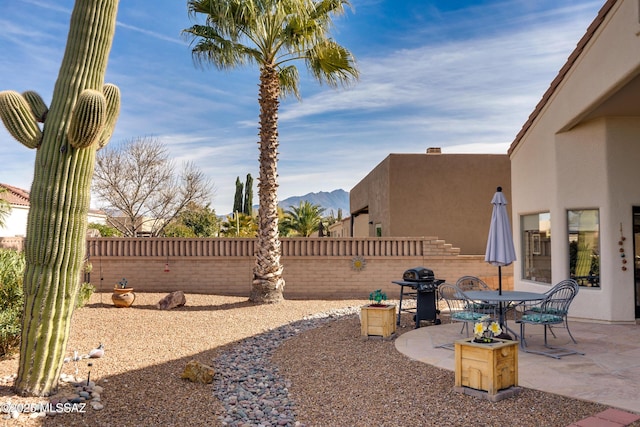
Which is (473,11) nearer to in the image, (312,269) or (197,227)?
(312,269)

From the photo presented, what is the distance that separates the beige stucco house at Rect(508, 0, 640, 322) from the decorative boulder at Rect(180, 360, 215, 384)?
292 inches

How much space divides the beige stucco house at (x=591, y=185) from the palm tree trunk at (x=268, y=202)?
249 inches

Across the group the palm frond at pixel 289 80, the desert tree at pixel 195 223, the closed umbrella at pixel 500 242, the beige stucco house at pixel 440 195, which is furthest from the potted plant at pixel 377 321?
the desert tree at pixel 195 223

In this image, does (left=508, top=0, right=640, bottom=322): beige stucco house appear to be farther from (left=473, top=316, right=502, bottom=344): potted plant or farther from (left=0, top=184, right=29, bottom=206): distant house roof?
(left=0, top=184, right=29, bottom=206): distant house roof

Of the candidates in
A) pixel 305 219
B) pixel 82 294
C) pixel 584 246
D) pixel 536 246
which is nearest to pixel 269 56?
pixel 82 294

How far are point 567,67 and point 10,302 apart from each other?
10354mm

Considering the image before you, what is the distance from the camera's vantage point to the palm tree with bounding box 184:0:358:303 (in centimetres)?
1256

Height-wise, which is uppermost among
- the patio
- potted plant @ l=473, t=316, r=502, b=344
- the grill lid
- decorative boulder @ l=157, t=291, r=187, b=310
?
the grill lid

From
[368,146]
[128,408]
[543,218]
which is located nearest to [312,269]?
[543,218]

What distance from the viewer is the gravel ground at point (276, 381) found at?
16.1 ft

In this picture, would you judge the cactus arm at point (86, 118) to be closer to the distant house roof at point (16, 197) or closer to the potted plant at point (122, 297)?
the potted plant at point (122, 297)

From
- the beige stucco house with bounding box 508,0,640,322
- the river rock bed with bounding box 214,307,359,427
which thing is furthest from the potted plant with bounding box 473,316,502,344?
the beige stucco house with bounding box 508,0,640,322

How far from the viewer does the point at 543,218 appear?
429 inches

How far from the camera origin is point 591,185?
9.75 meters
